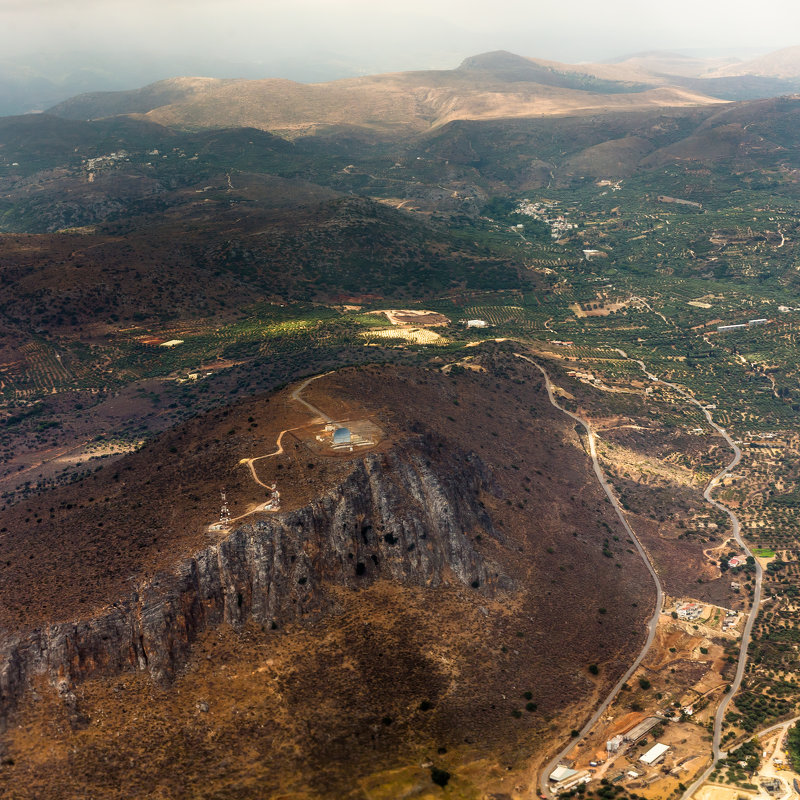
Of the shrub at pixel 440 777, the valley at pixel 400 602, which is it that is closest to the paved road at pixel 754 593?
the valley at pixel 400 602

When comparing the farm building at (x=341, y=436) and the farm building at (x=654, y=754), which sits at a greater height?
the farm building at (x=341, y=436)

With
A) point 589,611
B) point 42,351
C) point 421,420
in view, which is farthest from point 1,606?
point 42,351

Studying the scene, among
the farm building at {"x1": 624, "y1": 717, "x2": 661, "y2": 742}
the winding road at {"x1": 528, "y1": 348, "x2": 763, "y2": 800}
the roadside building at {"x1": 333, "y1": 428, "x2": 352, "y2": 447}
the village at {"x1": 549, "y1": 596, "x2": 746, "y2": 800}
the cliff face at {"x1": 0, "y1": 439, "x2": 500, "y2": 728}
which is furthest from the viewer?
the roadside building at {"x1": 333, "y1": 428, "x2": 352, "y2": 447}

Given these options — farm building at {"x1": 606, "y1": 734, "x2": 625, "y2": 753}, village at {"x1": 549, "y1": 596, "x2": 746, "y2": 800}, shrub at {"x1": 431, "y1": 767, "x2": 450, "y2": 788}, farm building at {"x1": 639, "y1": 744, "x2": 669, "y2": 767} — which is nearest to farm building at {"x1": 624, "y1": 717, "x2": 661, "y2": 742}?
village at {"x1": 549, "y1": 596, "x2": 746, "y2": 800}

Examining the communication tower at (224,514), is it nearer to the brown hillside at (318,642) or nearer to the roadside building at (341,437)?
the brown hillside at (318,642)

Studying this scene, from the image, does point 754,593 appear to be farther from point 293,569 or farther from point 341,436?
point 293,569

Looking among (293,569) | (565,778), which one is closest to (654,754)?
(565,778)

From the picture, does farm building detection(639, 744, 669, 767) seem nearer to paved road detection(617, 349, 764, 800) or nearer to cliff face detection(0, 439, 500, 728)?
paved road detection(617, 349, 764, 800)
